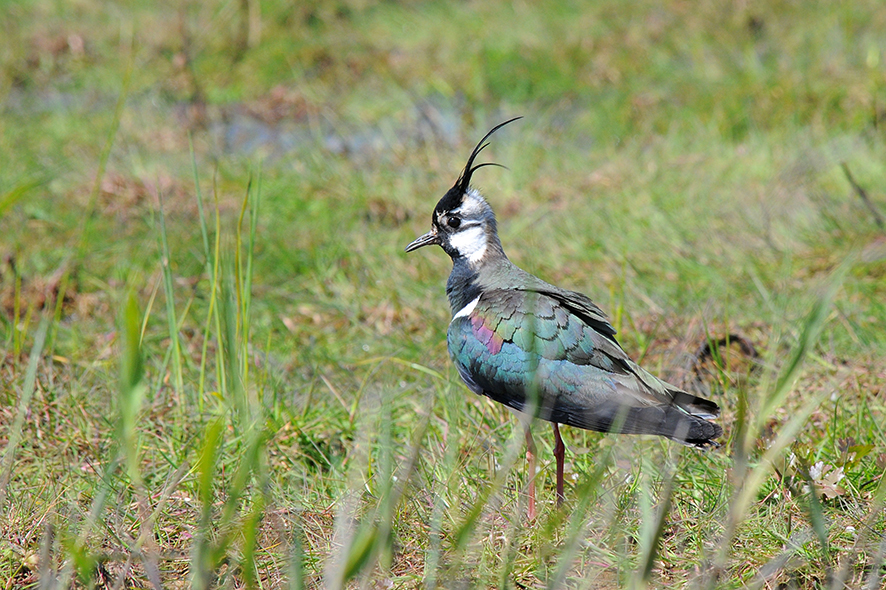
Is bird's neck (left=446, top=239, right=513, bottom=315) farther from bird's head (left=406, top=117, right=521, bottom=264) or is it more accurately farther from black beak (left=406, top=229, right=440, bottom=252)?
black beak (left=406, top=229, right=440, bottom=252)

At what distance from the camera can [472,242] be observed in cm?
320

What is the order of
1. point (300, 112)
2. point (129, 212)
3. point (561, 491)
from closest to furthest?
point (561, 491)
point (129, 212)
point (300, 112)

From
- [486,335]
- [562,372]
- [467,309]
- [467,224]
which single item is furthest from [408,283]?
[562,372]

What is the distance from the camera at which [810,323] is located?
158 cm

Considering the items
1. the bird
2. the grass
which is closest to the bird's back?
the bird

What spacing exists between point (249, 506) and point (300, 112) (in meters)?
4.32

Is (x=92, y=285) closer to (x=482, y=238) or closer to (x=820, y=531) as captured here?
(x=482, y=238)

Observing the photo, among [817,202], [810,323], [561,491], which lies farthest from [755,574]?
[817,202]

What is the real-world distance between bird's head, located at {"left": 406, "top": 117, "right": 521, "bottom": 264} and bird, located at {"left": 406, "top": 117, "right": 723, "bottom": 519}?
262 mm

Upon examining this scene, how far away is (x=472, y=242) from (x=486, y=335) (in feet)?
1.78

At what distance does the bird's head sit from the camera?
3.19 metres

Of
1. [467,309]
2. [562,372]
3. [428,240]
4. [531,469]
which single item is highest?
[428,240]

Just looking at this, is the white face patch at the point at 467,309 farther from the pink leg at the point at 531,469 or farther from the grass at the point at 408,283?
the pink leg at the point at 531,469

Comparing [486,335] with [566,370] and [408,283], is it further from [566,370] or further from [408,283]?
[408,283]
